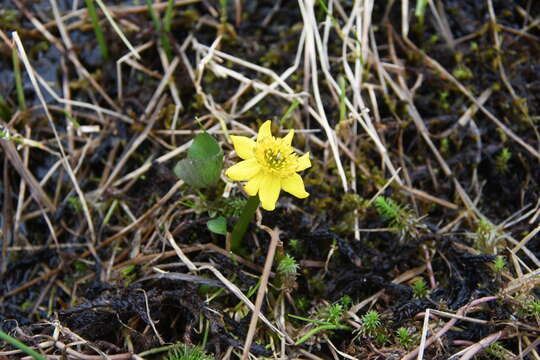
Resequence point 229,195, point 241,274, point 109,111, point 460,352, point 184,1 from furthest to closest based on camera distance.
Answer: point 184,1, point 109,111, point 229,195, point 241,274, point 460,352

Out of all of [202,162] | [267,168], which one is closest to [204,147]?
[202,162]

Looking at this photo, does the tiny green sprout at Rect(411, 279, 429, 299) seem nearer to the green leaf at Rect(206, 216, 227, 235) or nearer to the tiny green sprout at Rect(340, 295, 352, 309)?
the tiny green sprout at Rect(340, 295, 352, 309)

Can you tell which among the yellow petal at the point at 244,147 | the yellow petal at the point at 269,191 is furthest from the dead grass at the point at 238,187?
the yellow petal at the point at 244,147

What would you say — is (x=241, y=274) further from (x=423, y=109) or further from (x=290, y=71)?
(x=423, y=109)

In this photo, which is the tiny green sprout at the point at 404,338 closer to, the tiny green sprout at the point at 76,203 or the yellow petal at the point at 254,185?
the yellow petal at the point at 254,185

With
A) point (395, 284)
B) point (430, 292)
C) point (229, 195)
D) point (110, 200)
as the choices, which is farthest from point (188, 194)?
point (430, 292)

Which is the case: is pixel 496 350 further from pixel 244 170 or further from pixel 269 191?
pixel 244 170
